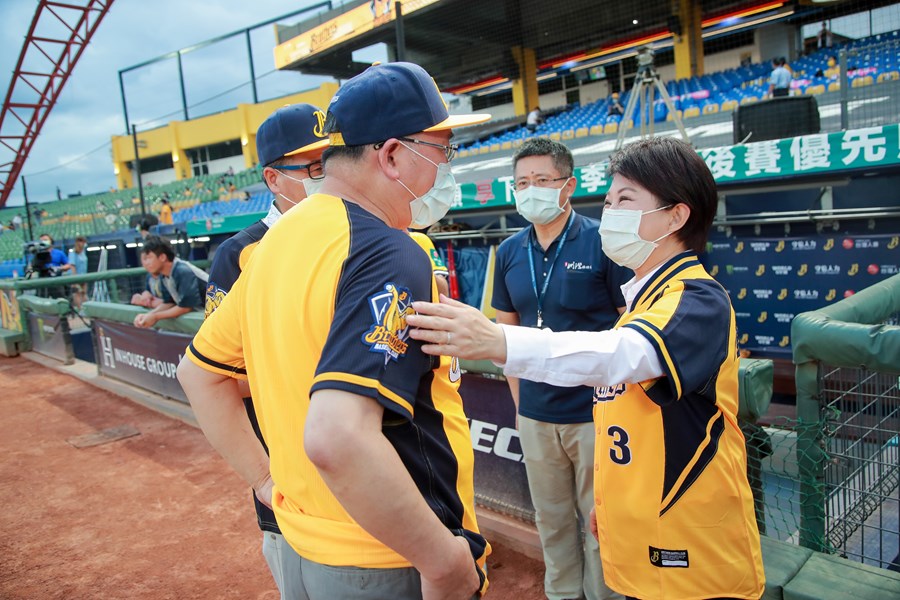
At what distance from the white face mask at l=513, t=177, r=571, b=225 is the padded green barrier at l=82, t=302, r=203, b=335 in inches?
128

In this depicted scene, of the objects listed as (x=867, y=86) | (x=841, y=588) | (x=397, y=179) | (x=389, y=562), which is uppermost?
(x=867, y=86)

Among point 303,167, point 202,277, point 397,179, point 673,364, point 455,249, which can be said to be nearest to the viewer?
point 397,179

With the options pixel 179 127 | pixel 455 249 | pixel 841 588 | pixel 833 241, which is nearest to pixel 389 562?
pixel 841 588

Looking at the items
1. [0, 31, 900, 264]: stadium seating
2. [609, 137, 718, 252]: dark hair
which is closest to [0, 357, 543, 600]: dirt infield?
[609, 137, 718, 252]: dark hair

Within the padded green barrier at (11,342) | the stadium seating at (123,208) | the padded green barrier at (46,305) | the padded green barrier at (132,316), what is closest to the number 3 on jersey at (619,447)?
the padded green barrier at (132,316)

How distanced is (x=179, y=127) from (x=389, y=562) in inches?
1572

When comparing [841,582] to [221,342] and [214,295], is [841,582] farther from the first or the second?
[214,295]

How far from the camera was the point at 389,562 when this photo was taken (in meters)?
1.05

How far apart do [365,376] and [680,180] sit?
1.07 m

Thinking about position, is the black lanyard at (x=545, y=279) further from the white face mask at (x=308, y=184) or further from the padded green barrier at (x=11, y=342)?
the padded green barrier at (x=11, y=342)

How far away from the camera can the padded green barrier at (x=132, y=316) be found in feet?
17.1

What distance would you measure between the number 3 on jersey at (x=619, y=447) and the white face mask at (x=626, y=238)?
0.49 metres

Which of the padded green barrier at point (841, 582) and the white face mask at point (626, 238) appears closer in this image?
the white face mask at point (626, 238)

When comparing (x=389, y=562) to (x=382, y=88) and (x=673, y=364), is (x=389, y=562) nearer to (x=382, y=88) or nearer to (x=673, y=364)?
(x=673, y=364)
